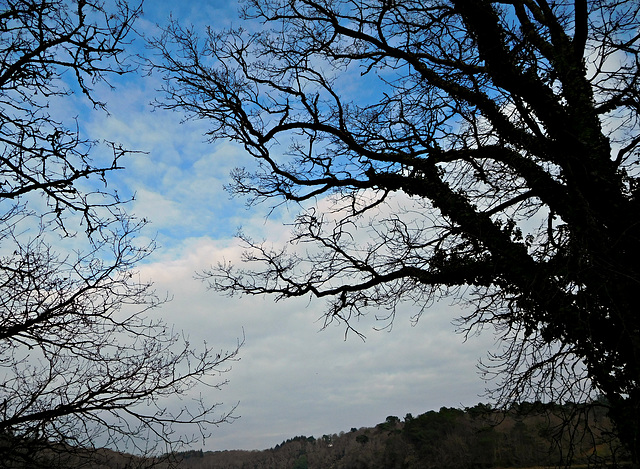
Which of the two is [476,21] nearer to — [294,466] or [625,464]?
[625,464]

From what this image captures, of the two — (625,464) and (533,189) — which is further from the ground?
(533,189)

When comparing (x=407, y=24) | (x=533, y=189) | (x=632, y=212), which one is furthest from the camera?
(x=407, y=24)

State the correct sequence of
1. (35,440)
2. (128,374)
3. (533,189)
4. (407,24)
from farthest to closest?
(407,24) < (533,189) < (128,374) < (35,440)

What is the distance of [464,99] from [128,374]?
18.3ft

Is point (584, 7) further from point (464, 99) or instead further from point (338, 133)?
→ point (338, 133)

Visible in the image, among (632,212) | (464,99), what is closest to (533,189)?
(632,212)

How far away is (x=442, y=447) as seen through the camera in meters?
40.7

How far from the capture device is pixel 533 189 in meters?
6.10

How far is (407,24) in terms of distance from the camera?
7.62m

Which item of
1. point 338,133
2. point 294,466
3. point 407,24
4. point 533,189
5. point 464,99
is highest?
point 407,24

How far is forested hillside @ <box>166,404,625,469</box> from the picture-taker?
5.61 m

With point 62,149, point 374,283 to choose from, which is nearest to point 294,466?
point 374,283

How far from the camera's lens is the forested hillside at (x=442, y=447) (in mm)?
5613

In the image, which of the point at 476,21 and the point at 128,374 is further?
the point at 476,21
